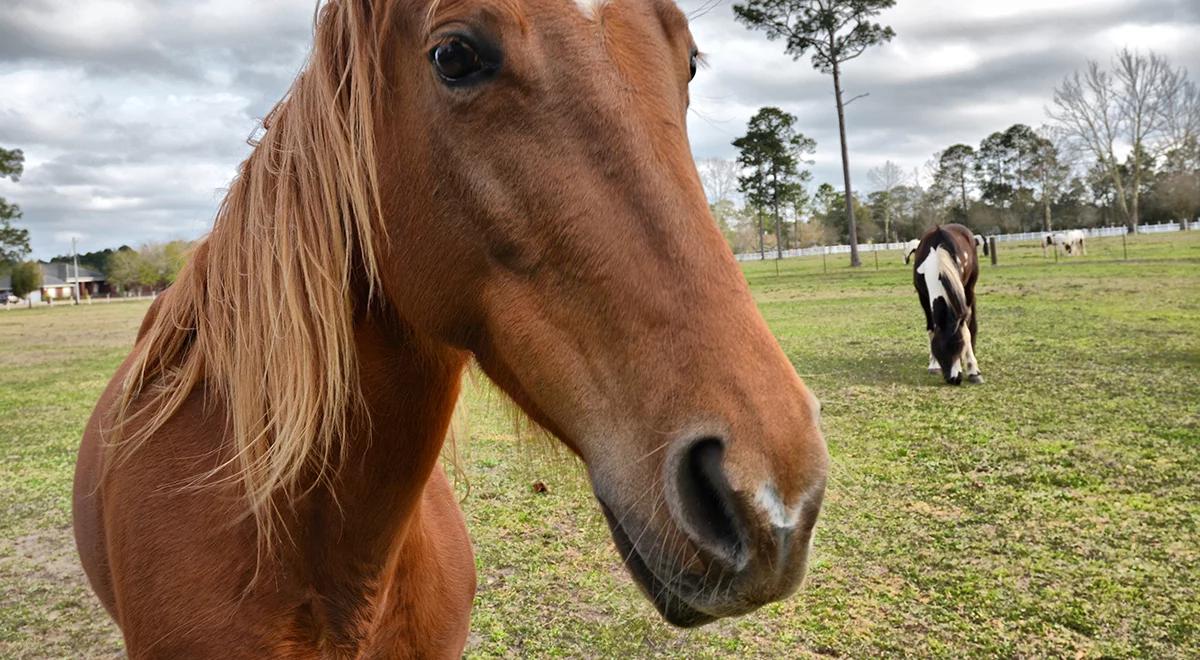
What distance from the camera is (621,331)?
1188 mm

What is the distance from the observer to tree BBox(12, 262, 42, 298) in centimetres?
5809

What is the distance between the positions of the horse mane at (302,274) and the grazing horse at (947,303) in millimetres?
8236

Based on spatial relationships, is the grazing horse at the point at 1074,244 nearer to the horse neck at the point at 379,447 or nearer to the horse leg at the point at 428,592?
the horse leg at the point at 428,592

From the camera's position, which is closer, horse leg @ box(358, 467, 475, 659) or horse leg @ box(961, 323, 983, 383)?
horse leg @ box(358, 467, 475, 659)

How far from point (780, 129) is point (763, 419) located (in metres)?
45.8

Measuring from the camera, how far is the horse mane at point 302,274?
1449mm

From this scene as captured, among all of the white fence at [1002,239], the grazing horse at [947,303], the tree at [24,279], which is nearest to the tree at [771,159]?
the white fence at [1002,239]

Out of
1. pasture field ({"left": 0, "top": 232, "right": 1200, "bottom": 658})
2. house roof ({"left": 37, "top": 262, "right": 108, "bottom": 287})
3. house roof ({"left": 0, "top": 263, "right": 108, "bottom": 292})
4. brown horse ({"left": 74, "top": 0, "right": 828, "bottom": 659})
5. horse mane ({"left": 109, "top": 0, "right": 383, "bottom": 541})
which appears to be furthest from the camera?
house roof ({"left": 37, "top": 262, "right": 108, "bottom": 287})

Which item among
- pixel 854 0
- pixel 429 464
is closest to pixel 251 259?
pixel 429 464

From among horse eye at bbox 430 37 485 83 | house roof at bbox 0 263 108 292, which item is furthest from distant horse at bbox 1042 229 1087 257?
house roof at bbox 0 263 108 292

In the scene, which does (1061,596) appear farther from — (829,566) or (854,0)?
(854,0)

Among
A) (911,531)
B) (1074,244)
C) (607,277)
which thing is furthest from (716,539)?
(1074,244)

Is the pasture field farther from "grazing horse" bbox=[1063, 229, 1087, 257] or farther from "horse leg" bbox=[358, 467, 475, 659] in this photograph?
"grazing horse" bbox=[1063, 229, 1087, 257]

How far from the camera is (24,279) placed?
58.7m
